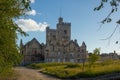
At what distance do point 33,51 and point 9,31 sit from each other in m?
111

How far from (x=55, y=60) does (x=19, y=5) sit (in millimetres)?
109260

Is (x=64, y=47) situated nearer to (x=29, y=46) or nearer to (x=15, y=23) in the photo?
(x=29, y=46)

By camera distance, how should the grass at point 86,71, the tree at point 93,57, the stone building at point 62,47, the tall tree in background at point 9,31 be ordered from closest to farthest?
the tall tree in background at point 9,31 < the grass at point 86,71 < the tree at point 93,57 < the stone building at point 62,47

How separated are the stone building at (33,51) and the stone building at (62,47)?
3718mm

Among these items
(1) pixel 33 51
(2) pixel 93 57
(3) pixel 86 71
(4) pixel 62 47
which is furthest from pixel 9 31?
(4) pixel 62 47

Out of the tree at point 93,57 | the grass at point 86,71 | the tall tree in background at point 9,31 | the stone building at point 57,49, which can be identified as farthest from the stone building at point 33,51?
the tall tree in background at point 9,31

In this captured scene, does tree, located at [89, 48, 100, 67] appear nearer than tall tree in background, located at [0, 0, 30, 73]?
No

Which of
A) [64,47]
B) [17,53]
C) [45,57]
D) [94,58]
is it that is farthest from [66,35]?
[17,53]

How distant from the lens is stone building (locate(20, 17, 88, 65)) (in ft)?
426

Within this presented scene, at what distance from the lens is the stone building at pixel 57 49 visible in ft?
426

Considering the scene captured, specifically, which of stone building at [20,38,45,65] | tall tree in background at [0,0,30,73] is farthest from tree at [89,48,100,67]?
stone building at [20,38,45,65]

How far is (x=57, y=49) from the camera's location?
131m

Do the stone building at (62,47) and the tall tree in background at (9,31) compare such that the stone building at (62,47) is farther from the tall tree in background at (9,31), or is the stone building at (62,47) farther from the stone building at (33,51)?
the tall tree in background at (9,31)

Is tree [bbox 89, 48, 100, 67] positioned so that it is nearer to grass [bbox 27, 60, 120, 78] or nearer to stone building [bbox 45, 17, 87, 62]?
grass [bbox 27, 60, 120, 78]
